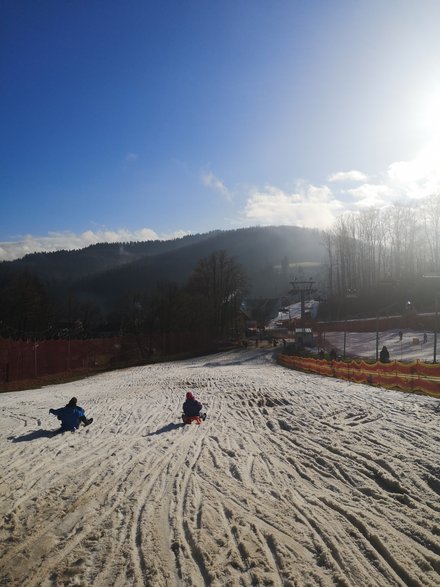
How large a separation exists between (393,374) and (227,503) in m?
14.8

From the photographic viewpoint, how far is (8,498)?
664cm

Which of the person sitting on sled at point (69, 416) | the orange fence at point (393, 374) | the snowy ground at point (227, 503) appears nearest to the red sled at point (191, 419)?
the snowy ground at point (227, 503)

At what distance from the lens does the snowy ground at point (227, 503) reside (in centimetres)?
463

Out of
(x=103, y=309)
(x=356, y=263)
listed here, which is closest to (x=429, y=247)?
(x=356, y=263)

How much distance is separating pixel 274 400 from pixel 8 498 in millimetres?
10587

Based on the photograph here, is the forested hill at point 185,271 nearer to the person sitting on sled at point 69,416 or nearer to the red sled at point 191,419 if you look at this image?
the red sled at point 191,419

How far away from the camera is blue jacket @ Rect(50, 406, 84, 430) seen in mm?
11648

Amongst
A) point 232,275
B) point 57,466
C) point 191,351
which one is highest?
point 232,275

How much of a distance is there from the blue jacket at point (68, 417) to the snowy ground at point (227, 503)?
312 millimetres

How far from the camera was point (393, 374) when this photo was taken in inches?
761

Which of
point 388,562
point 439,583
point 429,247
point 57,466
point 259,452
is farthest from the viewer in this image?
point 429,247

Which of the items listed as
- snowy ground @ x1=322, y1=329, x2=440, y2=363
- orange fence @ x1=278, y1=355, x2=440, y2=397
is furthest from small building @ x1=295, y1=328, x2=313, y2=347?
orange fence @ x1=278, y1=355, x2=440, y2=397

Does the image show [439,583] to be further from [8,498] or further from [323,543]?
[8,498]

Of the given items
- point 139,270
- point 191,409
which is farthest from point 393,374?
point 139,270
